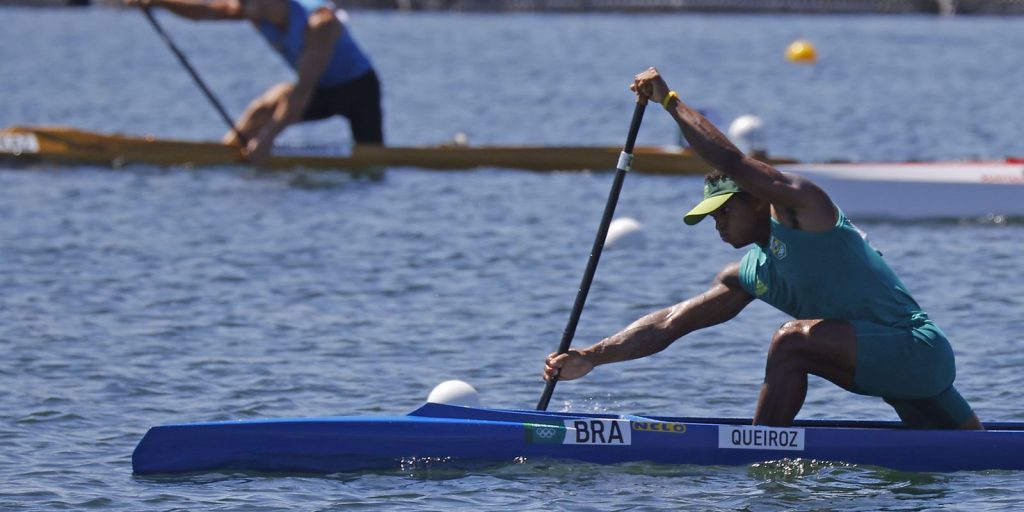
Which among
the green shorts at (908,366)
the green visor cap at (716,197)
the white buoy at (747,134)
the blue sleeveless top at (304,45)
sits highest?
the blue sleeveless top at (304,45)

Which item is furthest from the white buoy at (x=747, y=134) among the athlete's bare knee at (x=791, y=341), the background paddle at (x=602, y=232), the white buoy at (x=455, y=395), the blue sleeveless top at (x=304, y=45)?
the athlete's bare knee at (x=791, y=341)

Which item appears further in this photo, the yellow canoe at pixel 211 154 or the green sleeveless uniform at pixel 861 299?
the yellow canoe at pixel 211 154

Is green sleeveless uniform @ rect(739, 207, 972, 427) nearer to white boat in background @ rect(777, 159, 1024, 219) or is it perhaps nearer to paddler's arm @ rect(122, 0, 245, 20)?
white boat in background @ rect(777, 159, 1024, 219)

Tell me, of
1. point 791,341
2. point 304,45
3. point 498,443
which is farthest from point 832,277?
point 304,45

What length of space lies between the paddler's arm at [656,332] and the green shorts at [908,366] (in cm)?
62

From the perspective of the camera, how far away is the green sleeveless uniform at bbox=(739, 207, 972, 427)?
6941mm

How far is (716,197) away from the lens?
7.00 m

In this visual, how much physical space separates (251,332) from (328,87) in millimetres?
5797

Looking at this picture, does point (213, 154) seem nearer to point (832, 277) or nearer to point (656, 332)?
point (656, 332)

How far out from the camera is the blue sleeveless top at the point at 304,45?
15.8 m

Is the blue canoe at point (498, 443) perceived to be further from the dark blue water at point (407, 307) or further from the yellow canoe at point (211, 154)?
the yellow canoe at point (211, 154)

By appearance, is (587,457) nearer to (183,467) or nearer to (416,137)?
(183,467)

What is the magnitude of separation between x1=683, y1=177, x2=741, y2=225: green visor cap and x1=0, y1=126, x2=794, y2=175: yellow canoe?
10072 mm

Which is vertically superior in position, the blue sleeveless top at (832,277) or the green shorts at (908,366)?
the blue sleeveless top at (832,277)
